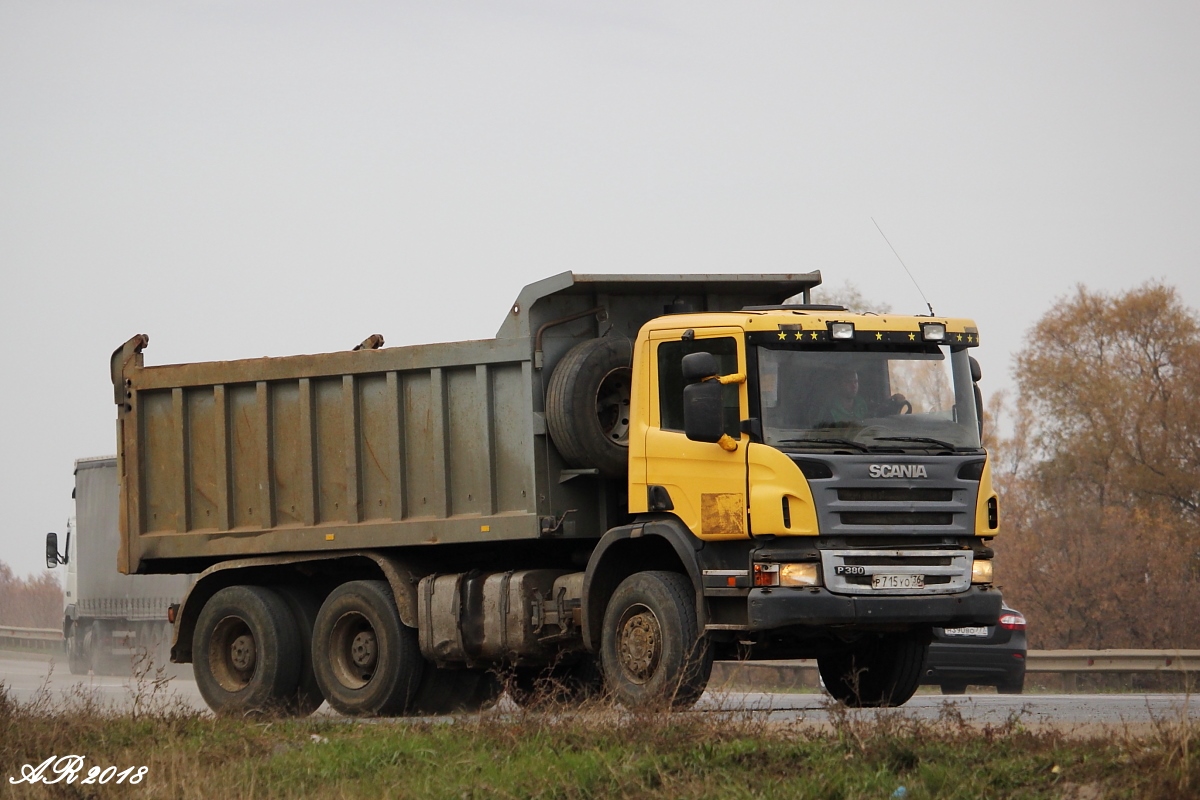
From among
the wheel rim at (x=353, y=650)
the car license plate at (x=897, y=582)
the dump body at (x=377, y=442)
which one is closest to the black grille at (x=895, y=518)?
the car license plate at (x=897, y=582)

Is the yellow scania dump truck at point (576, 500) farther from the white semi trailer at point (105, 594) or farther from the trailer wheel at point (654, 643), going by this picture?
the white semi trailer at point (105, 594)

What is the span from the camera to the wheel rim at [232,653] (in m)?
14.8

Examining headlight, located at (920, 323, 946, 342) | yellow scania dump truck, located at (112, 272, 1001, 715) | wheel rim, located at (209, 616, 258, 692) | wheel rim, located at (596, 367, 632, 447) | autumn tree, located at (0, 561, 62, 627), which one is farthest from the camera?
autumn tree, located at (0, 561, 62, 627)

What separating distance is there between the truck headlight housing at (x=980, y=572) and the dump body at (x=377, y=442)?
2.85 metres

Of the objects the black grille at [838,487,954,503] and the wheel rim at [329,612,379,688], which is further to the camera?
the wheel rim at [329,612,379,688]

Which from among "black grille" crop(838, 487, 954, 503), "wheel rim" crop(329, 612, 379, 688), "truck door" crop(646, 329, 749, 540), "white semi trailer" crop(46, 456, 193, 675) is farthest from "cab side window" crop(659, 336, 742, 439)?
"white semi trailer" crop(46, 456, 193, 675)

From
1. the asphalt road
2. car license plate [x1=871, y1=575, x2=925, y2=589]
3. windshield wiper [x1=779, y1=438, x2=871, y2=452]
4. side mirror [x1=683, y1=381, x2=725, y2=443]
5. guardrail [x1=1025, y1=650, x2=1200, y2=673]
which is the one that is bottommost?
guardrail [x1=1025, y1=650, x2=1200, y2=673]

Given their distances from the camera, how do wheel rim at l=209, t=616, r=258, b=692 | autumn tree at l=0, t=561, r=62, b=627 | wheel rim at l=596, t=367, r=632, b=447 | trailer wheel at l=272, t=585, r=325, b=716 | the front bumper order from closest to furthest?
the front bumper < wheel rim at l=596, t=367, r=632, b=447 < trailer wheel at l=272, t=585, r=325, b=716 < wheel rim at l=209, t=616, r=258, b=692 < autumn tree at l=0, t=561, r=62, b=627

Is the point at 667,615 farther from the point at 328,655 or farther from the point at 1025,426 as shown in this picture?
the point at 1025,426

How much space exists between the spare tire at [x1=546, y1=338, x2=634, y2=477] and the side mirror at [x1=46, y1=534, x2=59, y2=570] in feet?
→ 69.7

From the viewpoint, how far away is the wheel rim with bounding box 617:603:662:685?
11.5 m

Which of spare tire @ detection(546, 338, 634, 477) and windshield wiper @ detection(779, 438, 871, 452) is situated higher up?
spare tire @ detection(546, 338, 634, 477)

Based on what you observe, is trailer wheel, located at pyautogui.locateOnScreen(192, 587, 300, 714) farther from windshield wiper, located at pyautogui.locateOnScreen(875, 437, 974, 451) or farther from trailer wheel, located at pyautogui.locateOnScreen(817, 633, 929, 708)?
windshield wiper, located at pyautogui.locateOnScreen(875, 437, 974, 451)

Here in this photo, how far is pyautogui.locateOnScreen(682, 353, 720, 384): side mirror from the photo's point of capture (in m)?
11.1
